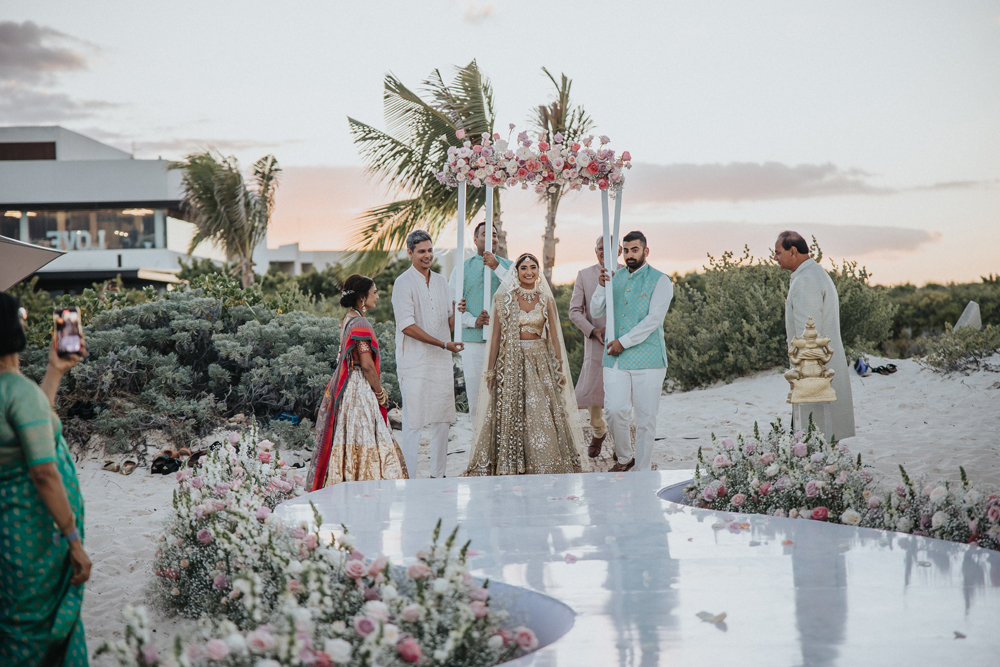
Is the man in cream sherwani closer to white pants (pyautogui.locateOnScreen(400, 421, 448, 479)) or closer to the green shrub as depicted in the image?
white pants (pyautogui.locateOnScreen(400, 421, 448, 479))

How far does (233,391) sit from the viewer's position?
9.25 meters

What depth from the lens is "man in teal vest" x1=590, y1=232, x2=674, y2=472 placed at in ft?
20.9

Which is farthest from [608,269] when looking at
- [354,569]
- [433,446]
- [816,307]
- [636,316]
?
[354,569]

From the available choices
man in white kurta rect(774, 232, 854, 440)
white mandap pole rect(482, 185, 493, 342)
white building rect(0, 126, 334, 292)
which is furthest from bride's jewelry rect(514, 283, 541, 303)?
white building rect(0, 126, 334, 292)

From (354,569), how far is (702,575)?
136cm

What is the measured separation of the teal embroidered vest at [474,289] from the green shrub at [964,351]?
753cm

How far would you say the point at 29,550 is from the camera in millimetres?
2424

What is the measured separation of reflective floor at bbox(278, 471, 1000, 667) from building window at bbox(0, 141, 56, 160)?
34.2 metres

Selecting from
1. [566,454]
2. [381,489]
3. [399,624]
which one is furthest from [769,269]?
[399,624]

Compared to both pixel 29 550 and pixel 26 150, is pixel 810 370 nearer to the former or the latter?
pixel 29 550

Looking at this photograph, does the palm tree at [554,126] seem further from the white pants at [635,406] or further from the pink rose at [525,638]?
the pink rose at [525,638]

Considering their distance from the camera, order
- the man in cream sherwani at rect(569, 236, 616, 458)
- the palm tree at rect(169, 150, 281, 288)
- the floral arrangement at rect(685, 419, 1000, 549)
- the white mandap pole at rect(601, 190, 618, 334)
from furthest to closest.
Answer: the palm tree at rect(169, 150, 281, 288), the man in cream sherwani at rect(569, 236, 616, 458), the white mandap pole at rect(601, 190, 618, 334), the floral arrangement at rect(685, 419, 1000, 549)

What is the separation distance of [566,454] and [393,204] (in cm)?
816

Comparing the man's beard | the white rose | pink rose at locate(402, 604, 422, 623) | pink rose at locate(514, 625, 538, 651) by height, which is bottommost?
pink rose at locate(514, 625, 538, 651)
